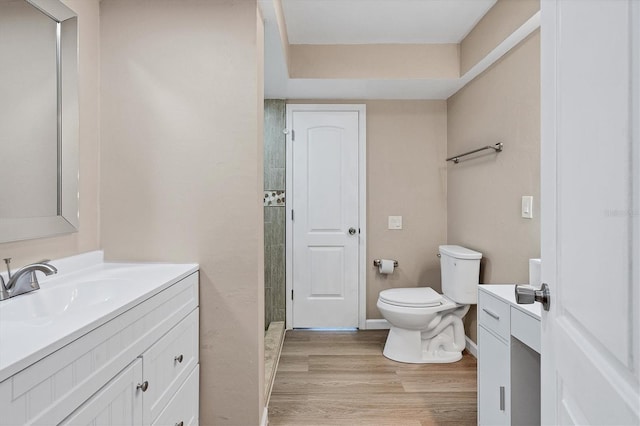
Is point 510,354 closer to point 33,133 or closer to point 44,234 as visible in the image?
point 44,234

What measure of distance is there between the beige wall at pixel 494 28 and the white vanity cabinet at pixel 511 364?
1.53m

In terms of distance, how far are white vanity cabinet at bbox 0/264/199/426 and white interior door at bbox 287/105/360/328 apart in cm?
180

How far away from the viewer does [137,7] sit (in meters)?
1.75

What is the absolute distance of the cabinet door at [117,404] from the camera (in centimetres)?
92

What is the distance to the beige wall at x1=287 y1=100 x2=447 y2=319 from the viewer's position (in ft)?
11.3

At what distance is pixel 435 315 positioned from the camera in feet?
8.93

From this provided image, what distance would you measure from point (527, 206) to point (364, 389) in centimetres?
150

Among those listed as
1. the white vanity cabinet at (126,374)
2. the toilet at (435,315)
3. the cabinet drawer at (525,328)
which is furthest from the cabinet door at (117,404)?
the toilet at (435,315)

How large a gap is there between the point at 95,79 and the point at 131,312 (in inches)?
47.7

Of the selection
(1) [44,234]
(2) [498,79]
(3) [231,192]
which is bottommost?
(1) [44,234]

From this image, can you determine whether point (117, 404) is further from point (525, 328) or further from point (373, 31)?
point (373, 31)

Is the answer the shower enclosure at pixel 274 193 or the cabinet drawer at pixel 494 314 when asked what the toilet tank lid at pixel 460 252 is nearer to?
the cabinet drawer at pixel 494 314

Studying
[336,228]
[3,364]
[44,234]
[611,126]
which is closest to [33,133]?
[44,234]

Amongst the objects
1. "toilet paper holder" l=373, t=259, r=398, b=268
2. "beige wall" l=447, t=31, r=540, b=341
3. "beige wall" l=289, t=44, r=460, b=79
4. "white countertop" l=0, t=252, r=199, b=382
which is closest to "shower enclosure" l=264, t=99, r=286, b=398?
"beige wall" l=289, t=44, r=460, b=79
